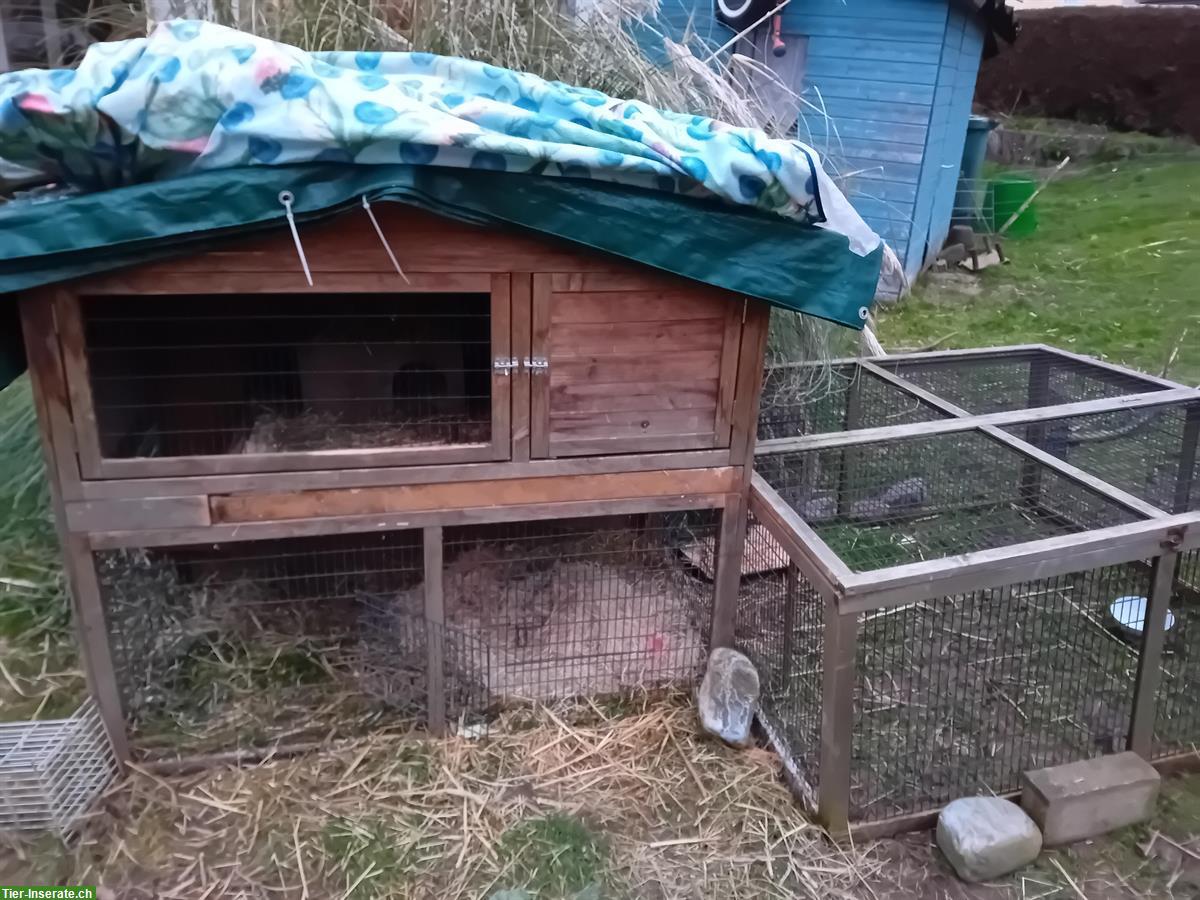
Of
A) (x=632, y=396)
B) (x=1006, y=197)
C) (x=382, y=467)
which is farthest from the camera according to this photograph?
(x=1006, y=197)

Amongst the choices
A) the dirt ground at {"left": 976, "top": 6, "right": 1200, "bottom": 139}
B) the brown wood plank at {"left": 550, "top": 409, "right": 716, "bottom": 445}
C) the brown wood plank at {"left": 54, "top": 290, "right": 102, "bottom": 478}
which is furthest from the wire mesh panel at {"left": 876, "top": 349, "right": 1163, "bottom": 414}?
the dirt ground at {"left": 976, "top": 6, "right": 1200, "bottom": 139}

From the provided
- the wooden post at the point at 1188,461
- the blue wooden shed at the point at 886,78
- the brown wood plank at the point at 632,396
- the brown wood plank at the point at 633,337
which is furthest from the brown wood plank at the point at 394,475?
the blue wooden shed at the point at 886,78

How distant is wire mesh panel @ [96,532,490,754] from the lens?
2.51 metres

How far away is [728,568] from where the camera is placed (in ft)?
8.70

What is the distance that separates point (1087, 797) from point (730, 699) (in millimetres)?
880

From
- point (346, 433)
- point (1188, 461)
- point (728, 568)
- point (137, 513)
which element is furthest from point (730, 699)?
point (1188, 461)

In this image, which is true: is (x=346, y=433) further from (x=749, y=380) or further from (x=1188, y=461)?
(x=1188, y=461)

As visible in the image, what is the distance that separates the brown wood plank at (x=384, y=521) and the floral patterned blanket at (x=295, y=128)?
79 centimetres

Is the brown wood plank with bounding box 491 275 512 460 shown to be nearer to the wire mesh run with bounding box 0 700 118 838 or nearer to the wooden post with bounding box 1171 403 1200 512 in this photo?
the wire mesh run with bounding box 0 700 118 838

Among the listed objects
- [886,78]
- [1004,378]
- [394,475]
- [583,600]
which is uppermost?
[886,78]

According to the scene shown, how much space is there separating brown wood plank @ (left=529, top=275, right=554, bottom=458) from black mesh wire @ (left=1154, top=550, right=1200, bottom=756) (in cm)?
173

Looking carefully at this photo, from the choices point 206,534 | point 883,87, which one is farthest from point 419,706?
point 883,87

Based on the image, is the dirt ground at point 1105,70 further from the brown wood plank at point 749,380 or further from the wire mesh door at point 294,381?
the wire mesh door at point 294,381

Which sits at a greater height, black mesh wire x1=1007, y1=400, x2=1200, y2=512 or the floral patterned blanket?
the floral patterned blanket
